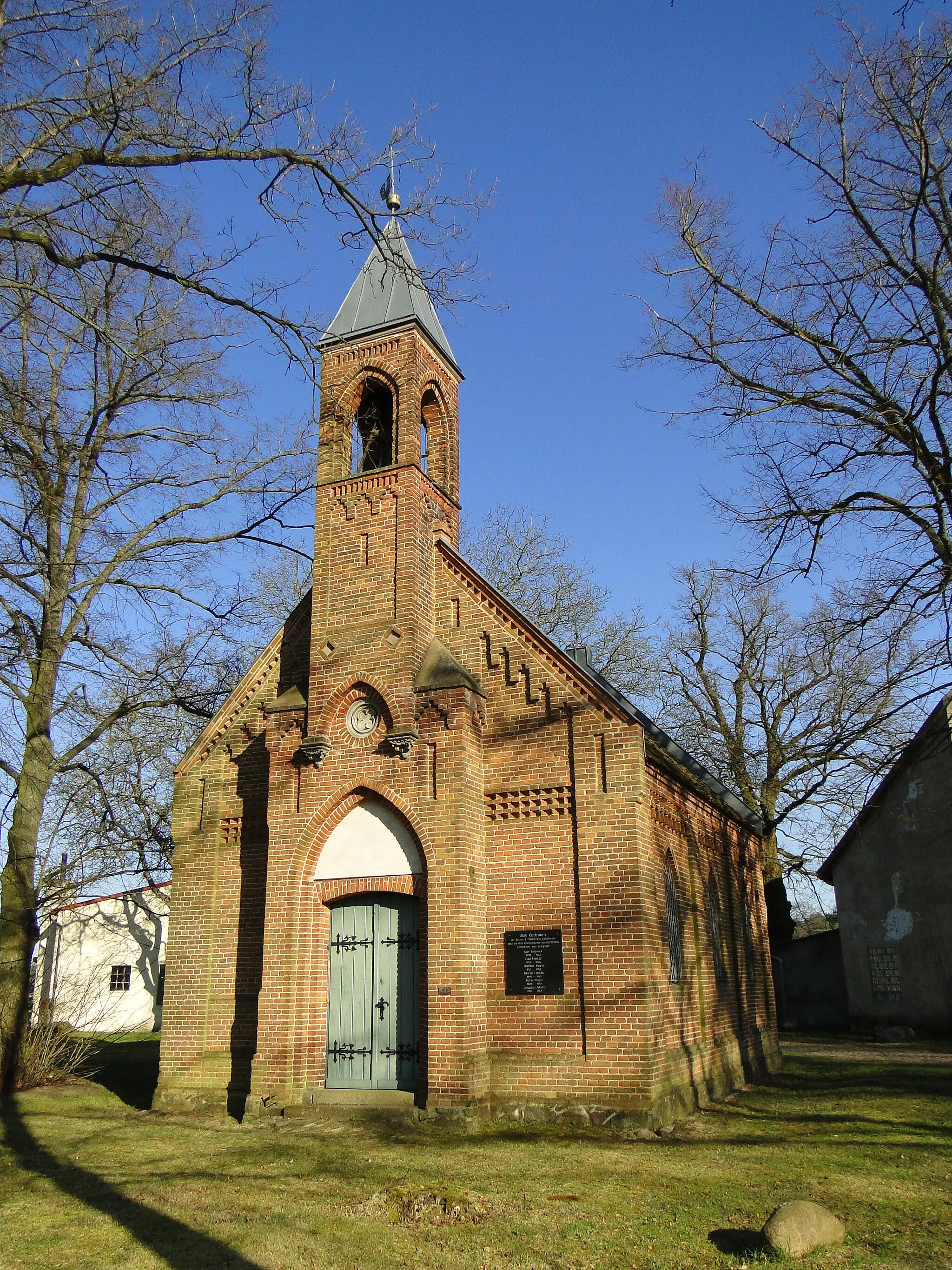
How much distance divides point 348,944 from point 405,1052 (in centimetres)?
161

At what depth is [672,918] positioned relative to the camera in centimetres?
1447

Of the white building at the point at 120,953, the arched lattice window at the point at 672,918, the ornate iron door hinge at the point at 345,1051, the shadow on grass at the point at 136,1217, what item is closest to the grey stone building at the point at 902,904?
the arched lattice window at the point at 672,918

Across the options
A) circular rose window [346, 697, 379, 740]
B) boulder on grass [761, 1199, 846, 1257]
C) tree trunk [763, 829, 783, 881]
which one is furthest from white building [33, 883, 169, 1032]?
boulder on grass [761, 1199, 846, 1257]

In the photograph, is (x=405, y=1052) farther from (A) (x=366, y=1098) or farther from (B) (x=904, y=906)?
(B) (x=904, y=906)

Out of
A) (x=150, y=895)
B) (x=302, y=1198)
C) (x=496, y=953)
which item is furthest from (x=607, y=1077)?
(x=150, y=895)

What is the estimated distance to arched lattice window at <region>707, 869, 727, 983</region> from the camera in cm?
1650

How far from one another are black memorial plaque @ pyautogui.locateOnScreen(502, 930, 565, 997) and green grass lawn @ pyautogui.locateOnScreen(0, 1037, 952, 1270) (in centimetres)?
160

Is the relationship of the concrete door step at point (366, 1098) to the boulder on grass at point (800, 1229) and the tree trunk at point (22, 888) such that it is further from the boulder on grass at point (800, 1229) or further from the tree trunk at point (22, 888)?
the boulder on grass at point (800, 1229)

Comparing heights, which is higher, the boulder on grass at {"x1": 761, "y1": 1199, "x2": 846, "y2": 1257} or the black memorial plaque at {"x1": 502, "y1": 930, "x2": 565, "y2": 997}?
the black memorial plaque at {"x1": 502, "y1": 930, "x2": 565, "y2": 997}

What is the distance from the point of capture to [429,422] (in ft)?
52.6

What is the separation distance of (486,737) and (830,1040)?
57.7ft

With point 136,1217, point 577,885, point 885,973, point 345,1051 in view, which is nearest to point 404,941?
point 345,1051

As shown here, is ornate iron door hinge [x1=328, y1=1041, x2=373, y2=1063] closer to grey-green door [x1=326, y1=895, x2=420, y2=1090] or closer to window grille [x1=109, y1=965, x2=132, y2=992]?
grey-green door [x1=326, y1=895, x2=420, y2=1090]

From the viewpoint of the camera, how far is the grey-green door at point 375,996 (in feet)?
40.5
